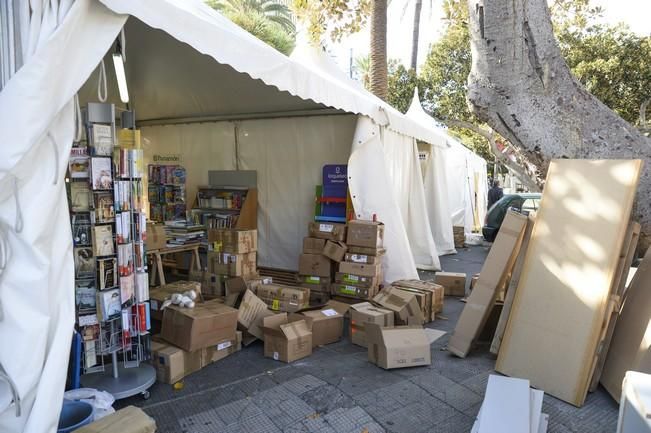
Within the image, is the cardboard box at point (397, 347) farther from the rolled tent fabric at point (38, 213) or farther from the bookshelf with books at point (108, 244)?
the rolled tent fabric at point (38, 213)

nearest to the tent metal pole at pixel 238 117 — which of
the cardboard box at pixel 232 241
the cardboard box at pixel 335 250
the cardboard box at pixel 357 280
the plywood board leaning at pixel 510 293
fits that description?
the cardboard box at pixel 335 250

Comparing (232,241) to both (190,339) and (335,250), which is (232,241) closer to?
(335,250)

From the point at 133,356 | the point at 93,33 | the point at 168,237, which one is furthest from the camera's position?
the point at 168,237

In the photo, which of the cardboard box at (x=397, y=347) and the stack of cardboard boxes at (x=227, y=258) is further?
the stack of cardboard boxes at (x=227, y=258)

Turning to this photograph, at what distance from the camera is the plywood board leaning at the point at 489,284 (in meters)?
3.88

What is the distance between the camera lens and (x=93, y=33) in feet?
7.47

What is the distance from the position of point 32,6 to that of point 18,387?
1.72 meters

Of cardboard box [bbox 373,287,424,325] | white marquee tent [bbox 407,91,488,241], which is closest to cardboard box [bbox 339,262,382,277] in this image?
cardboard box [bbox 373,287,424,325]

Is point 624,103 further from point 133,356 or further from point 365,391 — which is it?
point 133,356

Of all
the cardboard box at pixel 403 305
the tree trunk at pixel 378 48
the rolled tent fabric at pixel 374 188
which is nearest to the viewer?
the cardboard box at pixel 403 305

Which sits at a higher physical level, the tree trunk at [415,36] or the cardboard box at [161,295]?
the tree trunk at [415,36]

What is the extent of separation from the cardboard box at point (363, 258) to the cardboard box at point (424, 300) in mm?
441

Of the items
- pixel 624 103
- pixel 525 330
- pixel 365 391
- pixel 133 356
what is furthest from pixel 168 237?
pixel 624 103

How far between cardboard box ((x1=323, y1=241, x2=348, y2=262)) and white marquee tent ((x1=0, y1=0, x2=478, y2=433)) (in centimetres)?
53
